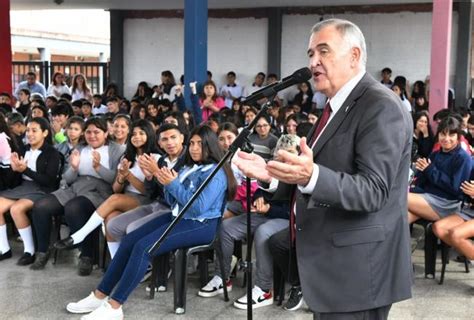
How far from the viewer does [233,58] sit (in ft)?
40.9

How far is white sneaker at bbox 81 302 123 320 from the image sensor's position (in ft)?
11.1

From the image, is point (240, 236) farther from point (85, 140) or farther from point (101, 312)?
point (85, 140)

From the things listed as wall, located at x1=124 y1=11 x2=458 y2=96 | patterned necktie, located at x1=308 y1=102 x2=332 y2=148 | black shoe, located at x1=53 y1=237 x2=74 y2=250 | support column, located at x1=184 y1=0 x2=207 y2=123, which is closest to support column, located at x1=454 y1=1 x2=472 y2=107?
wall, located at x1=124 y1=11 x2=458 y2=96

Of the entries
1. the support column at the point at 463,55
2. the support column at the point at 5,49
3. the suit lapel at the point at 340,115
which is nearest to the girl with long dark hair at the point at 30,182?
the suit lapel at the point at 340,115

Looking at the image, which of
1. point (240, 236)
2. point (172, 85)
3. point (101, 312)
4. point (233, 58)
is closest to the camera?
point (101, 312)

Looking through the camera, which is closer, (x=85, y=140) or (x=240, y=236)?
(x=240, y=236)

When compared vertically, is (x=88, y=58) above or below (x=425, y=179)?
above

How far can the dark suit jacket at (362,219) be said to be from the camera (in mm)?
1576

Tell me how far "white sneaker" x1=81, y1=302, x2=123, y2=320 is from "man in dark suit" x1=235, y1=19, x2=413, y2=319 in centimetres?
192

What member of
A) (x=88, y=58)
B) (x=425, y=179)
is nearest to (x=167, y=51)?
(x=425, y=179)

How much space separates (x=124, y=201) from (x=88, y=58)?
22482 millimetres

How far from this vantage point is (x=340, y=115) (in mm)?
1673

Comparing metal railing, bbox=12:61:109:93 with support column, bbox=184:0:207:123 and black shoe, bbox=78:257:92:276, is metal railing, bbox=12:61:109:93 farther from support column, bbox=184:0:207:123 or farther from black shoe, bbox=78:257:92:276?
black shoe, bbox=78:257:92:276

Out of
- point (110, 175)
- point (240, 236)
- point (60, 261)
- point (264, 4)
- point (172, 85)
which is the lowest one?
point (60, 261)
